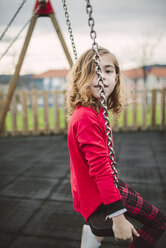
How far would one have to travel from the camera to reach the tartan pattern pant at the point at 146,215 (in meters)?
1.29

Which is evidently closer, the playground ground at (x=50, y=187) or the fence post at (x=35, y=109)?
the playground ground at (x=50, y=187)

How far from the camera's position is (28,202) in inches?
98.7

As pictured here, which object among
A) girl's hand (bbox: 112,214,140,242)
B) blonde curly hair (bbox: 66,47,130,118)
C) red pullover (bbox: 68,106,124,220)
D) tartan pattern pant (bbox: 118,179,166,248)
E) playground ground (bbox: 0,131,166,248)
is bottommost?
playground ground (bbox: 0,131,166,248)

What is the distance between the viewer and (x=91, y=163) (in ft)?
3.35

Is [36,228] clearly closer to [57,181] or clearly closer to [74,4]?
[57,181]

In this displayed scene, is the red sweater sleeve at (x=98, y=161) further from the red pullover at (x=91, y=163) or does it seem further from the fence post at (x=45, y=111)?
the fence post at (x=45, y=111)

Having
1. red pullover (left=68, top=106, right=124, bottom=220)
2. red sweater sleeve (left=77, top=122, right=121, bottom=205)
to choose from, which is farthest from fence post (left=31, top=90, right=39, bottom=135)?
red sweater sleeve (left=77, top=122, right=121, bottom=205)

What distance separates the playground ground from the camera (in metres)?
1.90

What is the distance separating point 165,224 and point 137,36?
14.2 m

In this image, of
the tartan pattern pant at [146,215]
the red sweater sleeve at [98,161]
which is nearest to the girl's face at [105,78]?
the red sweater sleeve at [98,161]

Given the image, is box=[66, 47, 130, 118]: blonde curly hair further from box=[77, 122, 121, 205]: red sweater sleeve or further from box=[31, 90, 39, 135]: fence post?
box=[31, 90, 39, 135]: fence post

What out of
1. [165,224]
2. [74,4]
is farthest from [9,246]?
[74,4]

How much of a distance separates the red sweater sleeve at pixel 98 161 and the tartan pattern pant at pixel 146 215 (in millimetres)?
361

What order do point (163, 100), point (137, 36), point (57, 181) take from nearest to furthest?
1. point (57, 181)
2. point (163, 100)
3. point (137, 36)
